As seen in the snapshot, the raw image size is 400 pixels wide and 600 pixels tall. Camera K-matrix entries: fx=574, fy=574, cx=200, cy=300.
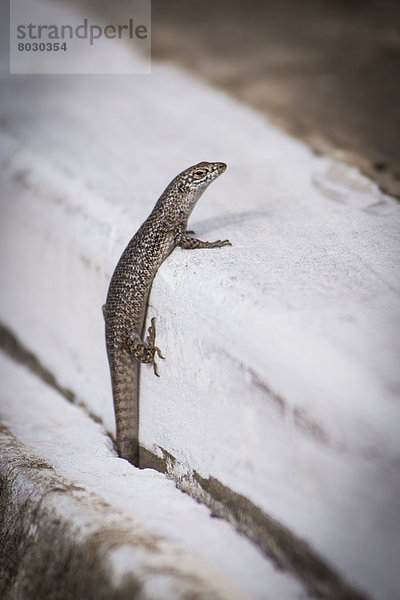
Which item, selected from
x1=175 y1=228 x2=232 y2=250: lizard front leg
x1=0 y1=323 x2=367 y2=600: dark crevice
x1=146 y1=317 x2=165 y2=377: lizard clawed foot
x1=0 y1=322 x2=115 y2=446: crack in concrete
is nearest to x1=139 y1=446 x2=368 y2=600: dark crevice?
x1=0 y1=323 x2=367 y2=600: dark crevice

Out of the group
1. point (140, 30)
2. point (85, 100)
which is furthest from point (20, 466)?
point (140, 30)

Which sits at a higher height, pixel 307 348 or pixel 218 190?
pixel 218 190

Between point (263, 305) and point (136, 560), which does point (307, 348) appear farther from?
point (136, 560)

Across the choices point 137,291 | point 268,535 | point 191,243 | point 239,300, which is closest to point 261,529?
point 268,535

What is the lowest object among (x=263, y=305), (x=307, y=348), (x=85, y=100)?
(x=307, y=348)

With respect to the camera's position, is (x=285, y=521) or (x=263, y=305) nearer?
(x=285, y=521)

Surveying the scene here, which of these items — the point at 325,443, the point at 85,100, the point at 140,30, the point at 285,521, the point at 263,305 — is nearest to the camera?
the point at 325,443

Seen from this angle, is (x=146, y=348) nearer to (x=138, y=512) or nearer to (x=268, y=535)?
(x=138, y=512)

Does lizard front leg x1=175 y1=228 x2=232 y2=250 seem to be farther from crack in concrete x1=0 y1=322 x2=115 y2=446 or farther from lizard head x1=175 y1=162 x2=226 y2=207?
crack in concrete x1=0 y1=322 x2=115 y2=446

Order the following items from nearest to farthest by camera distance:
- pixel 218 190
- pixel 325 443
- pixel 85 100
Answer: pixel 325 443 < pixel 218 190 < pixel 85 100
